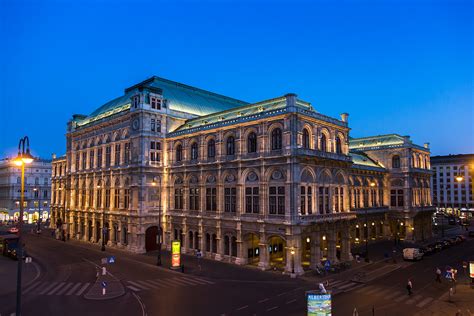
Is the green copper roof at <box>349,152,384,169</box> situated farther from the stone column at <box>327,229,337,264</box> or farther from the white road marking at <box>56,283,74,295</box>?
the white road marking at <box>56,283,74,295</box>

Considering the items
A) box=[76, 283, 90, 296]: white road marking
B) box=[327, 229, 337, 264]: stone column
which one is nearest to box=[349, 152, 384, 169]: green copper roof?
box=[327, 229, 337, 264]: stone column

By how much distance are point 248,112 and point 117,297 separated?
2965 centimetres

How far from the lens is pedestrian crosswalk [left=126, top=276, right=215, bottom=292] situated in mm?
35344

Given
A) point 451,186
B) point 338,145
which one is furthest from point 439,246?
point 451,186

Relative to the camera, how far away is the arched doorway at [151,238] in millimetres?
57688

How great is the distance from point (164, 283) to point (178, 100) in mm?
37596

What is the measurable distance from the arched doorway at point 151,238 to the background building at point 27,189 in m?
71.8

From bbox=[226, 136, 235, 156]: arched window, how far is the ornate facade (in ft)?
0.47

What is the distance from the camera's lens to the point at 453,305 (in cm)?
3009

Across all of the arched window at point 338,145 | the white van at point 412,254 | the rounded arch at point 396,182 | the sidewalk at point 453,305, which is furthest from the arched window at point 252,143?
the rounded arch at point 396,182

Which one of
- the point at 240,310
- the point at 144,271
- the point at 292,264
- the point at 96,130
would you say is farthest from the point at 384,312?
the point at 96,130

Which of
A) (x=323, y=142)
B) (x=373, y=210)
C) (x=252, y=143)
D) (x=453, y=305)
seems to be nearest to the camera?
(x=453, y=305)

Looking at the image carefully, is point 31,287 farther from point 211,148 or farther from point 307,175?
point 307,175

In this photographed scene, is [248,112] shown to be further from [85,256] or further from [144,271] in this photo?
[85,256]
